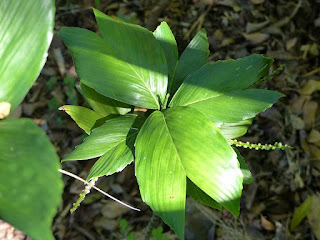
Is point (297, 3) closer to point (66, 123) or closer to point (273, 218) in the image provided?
point (273, 218)

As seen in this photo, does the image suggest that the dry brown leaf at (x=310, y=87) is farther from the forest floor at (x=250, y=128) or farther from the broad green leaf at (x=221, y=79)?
the broad green leaf at (x=221, y=79)

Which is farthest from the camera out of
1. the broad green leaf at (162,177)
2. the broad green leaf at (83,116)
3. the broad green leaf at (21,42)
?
the broad green leaf at (83,116)

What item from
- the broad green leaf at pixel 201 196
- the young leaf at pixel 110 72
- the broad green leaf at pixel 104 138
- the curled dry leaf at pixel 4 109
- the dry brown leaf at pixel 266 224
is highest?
the curled dry leaf at pixel 4 109

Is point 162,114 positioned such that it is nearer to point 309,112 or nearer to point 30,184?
point 30,184

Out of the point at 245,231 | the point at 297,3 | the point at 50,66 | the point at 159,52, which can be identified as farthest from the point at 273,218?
the point at 50,66

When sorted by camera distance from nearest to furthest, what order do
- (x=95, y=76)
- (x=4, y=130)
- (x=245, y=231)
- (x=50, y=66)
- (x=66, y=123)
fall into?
(x=4, y=130), (x=95, y=76), (x=245, y=231), (x=66, y=123), (x=50, y=66)

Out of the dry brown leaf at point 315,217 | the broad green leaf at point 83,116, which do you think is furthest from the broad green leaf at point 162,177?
the dry brown leaf at point 315,217

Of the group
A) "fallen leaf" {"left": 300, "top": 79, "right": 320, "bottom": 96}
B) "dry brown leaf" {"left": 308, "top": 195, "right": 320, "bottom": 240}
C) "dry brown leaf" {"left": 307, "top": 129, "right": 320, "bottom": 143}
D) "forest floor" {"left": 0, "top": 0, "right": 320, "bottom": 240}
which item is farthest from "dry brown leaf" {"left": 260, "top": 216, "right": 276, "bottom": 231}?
"fallen leaf" {"left": 300, "top": 79, "right": 320, "bottom": 96}
